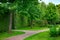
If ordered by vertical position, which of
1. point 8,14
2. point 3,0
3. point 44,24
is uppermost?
point 3,0

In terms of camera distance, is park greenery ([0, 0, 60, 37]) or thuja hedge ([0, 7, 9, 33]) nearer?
park greenery ([0, 0, 60, 37])

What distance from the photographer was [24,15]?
93.0ft

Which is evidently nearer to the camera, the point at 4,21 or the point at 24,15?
the point at 4,21

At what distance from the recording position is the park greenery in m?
17.9

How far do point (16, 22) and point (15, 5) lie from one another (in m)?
16.5

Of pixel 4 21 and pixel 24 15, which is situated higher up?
pixel 24 15

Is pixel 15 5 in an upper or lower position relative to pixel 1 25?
upper

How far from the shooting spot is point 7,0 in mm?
20172

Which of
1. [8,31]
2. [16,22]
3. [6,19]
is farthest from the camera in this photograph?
[16,22]

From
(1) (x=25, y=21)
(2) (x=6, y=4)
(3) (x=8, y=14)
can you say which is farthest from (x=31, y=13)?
(2) (x=6, y=4)

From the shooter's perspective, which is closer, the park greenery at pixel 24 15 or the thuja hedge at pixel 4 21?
the park greenery at pixel 24 15

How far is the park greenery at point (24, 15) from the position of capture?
17.9 m

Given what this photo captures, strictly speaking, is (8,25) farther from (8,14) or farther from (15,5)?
(15,5)

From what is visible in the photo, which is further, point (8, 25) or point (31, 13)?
point (31, 13)
